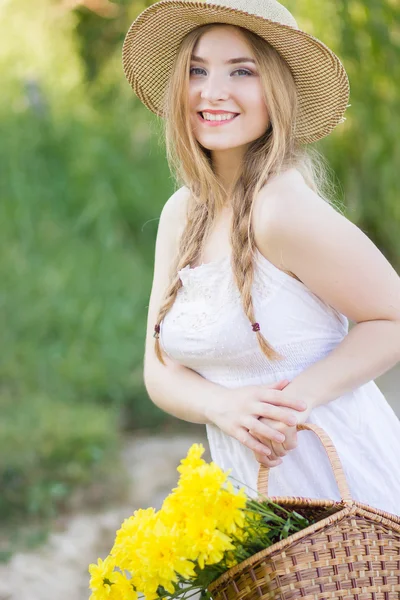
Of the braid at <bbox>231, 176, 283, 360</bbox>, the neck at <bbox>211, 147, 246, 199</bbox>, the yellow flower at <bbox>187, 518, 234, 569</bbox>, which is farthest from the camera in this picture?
the neck at <bbox>211, 147, 246, 199</bbox>

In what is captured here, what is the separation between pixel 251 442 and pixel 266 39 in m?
0.81

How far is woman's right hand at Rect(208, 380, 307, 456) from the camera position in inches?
69.2

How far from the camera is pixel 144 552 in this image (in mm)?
1530

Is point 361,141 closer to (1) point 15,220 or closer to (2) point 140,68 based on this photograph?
(1) point 15,220

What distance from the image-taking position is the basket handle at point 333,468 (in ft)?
5.22

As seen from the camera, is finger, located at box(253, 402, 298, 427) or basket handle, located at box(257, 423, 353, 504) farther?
finger, located at box(253, 402, 298, 427)

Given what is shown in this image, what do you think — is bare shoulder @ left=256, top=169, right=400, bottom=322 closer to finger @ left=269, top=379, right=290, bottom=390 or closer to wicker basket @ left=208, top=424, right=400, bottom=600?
finger @ left=269, top=379, right=290, bottom=390

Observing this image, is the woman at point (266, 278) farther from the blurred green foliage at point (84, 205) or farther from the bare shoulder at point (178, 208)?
the blurred green foliage at point (84, 205)

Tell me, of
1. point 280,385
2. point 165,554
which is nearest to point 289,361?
point 280,385

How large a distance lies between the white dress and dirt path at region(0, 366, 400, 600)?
7.04 feet

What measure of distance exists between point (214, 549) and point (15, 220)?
16.5ft

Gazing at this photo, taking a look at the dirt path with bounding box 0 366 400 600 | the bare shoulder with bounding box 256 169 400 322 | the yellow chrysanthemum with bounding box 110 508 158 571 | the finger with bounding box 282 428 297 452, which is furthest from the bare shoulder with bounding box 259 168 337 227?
the dirt path with bounding box 0 366 400 600

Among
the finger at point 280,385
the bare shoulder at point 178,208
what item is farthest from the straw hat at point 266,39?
the finger at point 280,385

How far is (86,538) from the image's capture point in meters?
4.34
